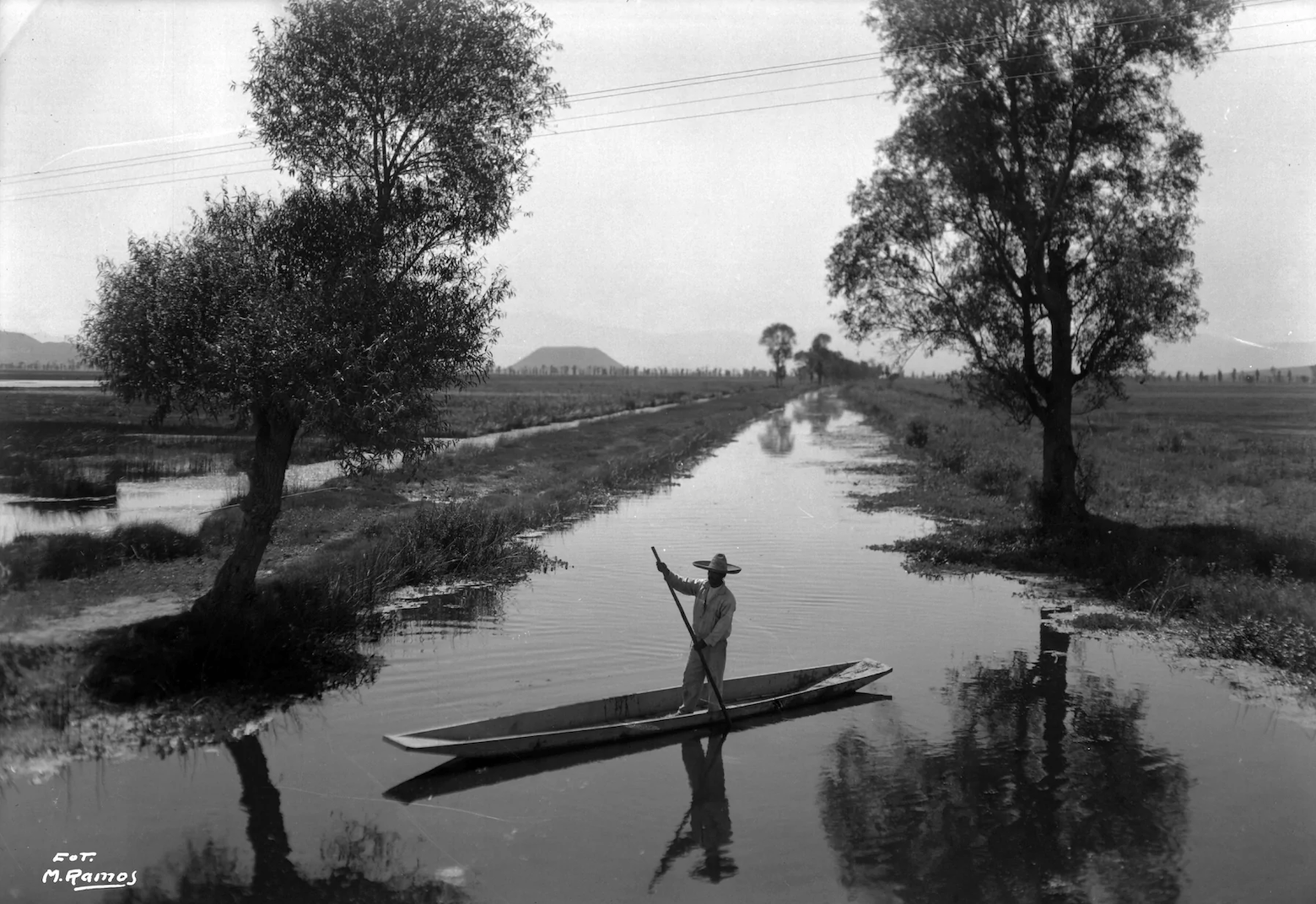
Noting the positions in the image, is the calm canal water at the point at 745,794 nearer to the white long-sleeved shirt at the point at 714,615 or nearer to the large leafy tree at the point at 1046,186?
the white long-sleeved shirt at the point at 714,615

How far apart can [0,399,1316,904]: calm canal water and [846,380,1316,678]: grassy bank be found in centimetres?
228

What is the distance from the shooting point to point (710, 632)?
1190cm

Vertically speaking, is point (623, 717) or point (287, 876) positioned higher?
point (623, 717)

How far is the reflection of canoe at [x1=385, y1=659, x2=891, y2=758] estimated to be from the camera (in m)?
10.2

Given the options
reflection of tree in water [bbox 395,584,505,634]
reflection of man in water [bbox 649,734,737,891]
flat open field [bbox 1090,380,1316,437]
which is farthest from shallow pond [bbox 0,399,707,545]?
flat open field [bbox 1090,380,1316,437]

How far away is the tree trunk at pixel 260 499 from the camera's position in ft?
45.8

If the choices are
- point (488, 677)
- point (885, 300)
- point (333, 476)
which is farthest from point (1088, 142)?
point (333, 476)

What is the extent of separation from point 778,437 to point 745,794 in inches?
2255

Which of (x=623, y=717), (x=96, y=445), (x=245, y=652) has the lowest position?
(x=623, y=717)

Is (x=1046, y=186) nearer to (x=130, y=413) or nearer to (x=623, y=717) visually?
(x=623, y=717)

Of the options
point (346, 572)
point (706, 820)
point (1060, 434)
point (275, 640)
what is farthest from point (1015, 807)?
point (1060, 434)

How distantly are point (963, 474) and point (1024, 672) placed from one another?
24.0 m

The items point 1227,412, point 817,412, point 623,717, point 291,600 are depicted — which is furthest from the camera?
point 817,412

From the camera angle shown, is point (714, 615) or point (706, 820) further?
point (714, 615)
